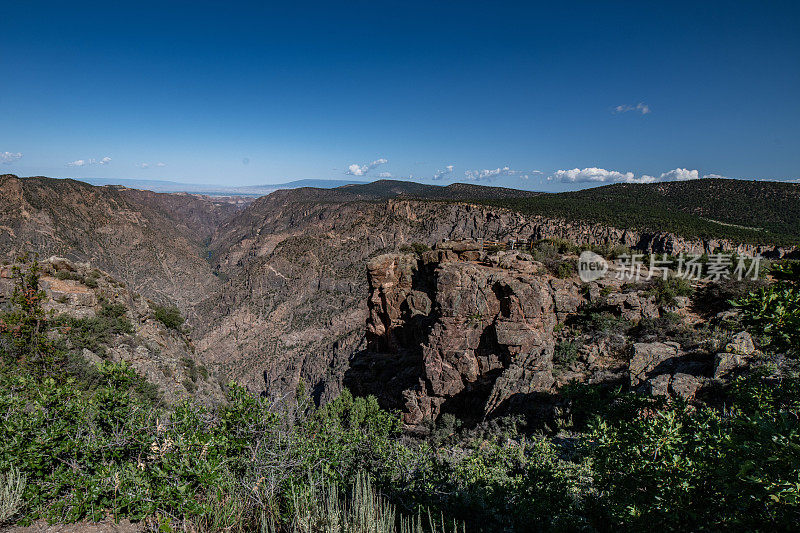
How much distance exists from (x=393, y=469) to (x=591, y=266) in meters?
16.1

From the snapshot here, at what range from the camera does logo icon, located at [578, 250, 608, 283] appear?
17.8 meters

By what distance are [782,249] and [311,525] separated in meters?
56.9

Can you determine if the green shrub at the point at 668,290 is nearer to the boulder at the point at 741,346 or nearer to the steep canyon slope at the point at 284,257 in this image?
the boulder at the point at 741,346

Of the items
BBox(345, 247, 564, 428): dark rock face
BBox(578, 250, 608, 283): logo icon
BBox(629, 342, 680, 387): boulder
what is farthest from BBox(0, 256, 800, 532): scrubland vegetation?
BBox(578, 250, 608, 283): logo icon

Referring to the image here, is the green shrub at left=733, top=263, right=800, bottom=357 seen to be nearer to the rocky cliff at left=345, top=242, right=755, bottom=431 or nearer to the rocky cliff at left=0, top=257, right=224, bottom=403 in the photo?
the rocky cliff at left=345, top=242, right=755, bottom=431

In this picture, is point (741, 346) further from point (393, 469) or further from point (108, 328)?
point (108, 328)

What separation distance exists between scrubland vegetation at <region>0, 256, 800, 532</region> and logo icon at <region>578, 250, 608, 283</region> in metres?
9.35

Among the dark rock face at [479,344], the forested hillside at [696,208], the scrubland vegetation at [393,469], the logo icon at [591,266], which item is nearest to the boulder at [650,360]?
the scrubland vegetation at [393,469]

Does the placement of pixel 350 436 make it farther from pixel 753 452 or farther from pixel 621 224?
pixel 621 224

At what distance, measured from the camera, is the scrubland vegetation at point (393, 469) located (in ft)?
10.1

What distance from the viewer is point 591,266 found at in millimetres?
18594

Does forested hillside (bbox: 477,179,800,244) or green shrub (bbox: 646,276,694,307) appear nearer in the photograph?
green shrub (bbox: 646,276,694,307)

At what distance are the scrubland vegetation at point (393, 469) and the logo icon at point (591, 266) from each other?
9351mm

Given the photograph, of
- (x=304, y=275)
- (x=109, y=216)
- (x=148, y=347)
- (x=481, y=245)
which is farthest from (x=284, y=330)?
(x=109, y=216)
